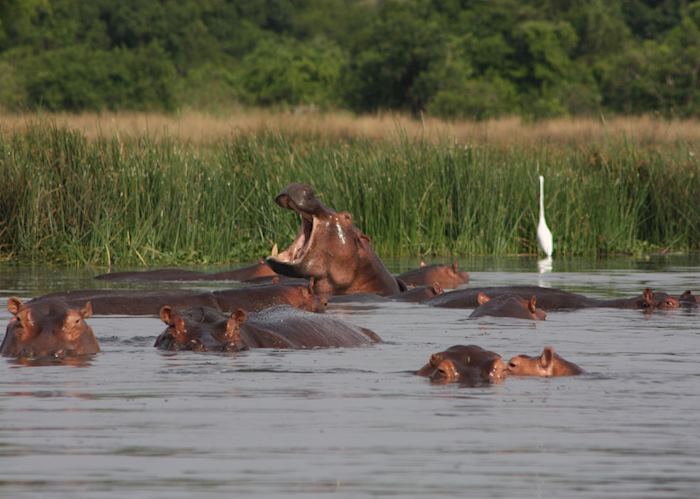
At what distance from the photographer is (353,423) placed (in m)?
5.78

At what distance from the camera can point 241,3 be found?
2186 inches

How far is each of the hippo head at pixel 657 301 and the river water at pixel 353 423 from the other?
126 centimetres

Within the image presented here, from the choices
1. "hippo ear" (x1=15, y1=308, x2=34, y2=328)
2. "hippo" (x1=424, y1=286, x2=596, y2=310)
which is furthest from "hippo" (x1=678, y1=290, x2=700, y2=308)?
"hippo ear" (x1=15, y1=308, x2=34, y2=328)

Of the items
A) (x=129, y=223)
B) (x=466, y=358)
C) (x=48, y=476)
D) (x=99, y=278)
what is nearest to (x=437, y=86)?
(x=129, y=223)

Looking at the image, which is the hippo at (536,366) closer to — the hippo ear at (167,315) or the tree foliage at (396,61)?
the hippo ear at (167,315)

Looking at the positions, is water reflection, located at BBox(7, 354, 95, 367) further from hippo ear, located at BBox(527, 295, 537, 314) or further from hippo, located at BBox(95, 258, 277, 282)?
hippo, located at BBox(95, 258, 277, 282)

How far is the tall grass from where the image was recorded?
15531 mm

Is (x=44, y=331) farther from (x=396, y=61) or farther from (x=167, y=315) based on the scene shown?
(x=396, y=61)

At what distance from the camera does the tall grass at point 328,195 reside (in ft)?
51.0

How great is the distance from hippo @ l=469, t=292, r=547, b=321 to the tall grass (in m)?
→ 6.27

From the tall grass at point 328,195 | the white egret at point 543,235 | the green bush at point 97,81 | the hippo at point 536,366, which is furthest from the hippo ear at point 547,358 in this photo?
the green bush at point 97,81

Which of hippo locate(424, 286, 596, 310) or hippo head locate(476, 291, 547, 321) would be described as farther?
hippo locate(424, 286, 596, 310)

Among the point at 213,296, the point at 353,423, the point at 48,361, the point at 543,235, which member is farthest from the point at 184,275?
the point at 353,423

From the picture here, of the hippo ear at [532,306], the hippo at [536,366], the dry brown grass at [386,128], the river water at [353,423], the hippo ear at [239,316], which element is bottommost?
the river water at [353,423]
